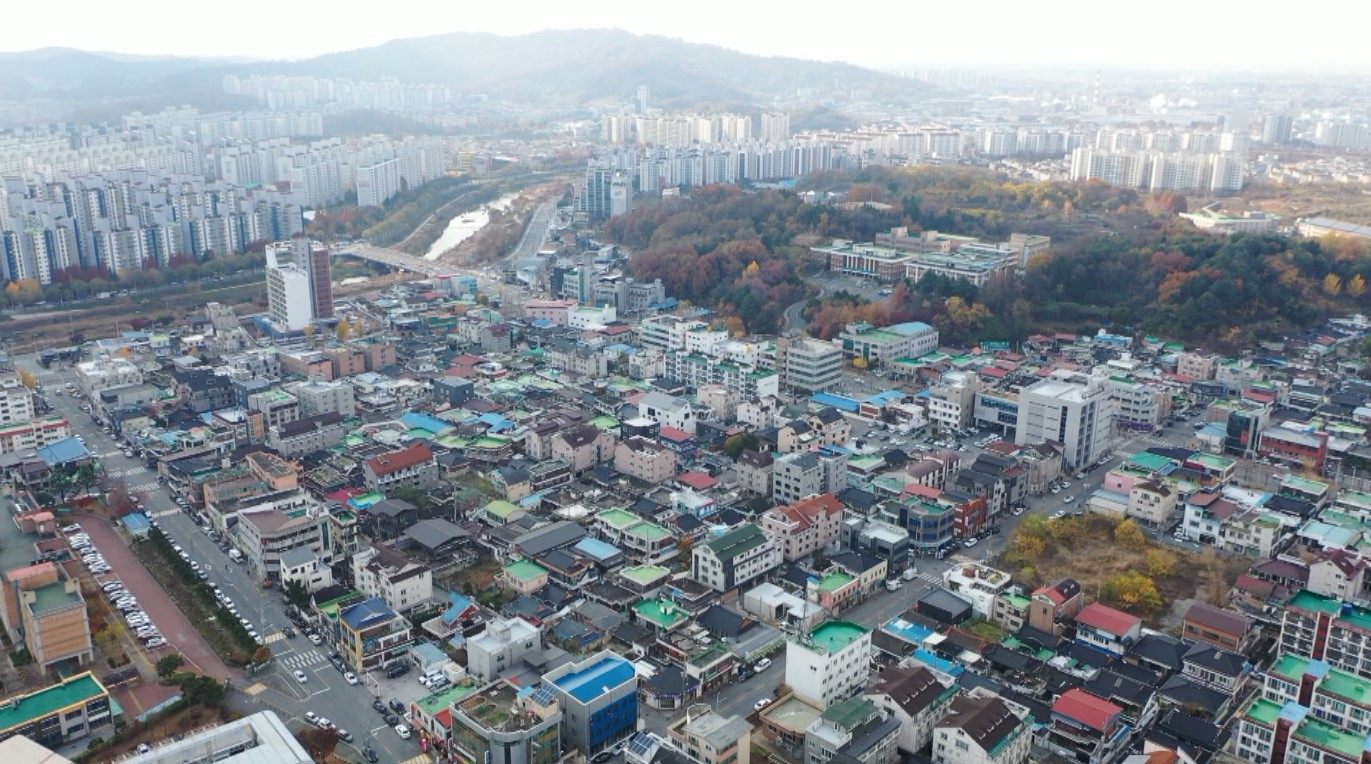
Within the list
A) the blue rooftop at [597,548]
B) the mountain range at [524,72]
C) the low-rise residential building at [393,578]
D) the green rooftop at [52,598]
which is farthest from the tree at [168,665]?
the mountain range at [524,72]

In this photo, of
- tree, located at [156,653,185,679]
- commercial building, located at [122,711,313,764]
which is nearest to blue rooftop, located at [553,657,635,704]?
commercial building, located at [122,711,313,764]

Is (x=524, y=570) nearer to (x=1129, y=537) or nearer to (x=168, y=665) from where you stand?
(x=168, y=665)

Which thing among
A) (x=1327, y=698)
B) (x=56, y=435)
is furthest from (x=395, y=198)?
(x=1327, y=698)

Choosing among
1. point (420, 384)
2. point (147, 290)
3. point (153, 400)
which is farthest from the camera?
point (147, 290)

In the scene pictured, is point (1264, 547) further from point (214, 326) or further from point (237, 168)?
point (237, 168)

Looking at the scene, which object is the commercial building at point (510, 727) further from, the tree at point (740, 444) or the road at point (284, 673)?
the tree at point (740, 444)

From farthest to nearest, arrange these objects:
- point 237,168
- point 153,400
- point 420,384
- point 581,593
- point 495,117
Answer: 1. point 495,117
2. point 237,168
3. point 420,384
4. point 153,400
5. point 581,593

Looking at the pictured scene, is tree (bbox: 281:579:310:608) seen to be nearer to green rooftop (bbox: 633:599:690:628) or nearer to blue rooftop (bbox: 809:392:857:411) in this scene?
green rooftop (bbox: 633:599:690:628)
